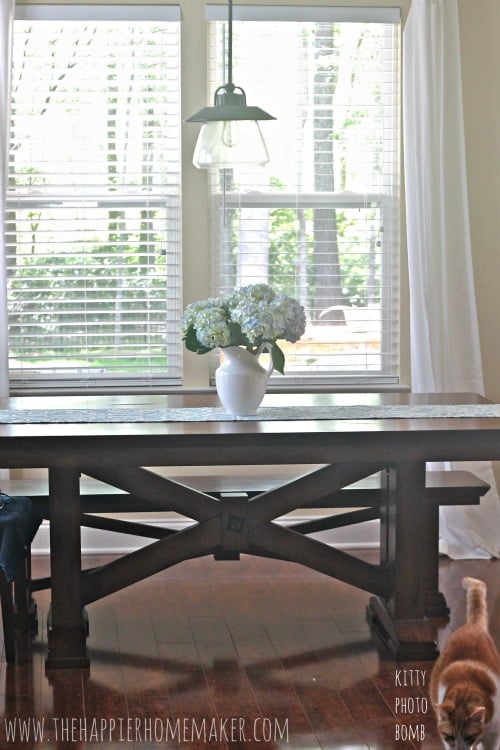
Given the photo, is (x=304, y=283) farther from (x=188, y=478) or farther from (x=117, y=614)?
(x=117, y=614)

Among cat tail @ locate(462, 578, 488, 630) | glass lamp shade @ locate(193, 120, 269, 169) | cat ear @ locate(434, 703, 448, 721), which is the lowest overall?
cat ear @ locate(434, 703, 448, 721)

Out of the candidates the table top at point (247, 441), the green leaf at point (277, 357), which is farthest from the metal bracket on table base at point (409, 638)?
the green leaf at point (277, 357)

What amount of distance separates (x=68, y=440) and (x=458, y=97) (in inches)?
97.5

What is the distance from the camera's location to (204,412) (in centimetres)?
395

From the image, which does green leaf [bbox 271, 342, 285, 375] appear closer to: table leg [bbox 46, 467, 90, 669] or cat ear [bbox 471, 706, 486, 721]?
table leg [bbox 46, 467, 90, 669]

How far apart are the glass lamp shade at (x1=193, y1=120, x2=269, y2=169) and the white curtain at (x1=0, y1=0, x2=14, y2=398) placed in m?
1.57

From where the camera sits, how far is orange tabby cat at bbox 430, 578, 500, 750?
2.48 meters

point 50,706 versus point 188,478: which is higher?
point 188,478

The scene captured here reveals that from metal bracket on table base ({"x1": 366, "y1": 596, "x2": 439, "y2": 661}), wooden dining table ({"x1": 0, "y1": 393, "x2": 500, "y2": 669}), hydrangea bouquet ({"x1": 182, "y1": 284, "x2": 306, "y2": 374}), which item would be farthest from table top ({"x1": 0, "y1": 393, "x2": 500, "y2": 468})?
metal bracket on table base ({"x1": 366, "y1": 596, "x2": 439, "y2": 661})

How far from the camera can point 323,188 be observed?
5039mm

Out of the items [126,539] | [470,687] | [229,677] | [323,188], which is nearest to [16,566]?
[229,677]

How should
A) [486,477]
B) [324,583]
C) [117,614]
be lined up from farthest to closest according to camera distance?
[486,477] → [324,583] → [117,614]

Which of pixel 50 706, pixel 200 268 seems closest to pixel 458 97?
pixel 200 268

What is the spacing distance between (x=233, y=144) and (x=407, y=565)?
5.15 feet
